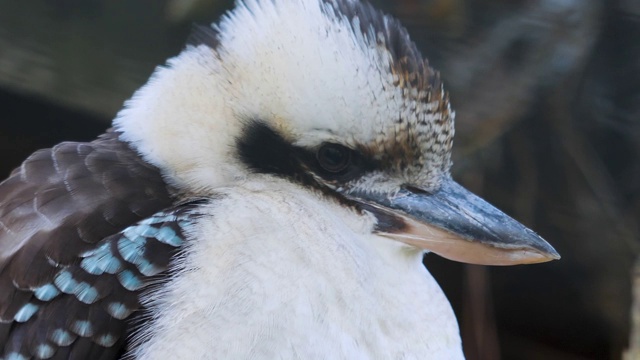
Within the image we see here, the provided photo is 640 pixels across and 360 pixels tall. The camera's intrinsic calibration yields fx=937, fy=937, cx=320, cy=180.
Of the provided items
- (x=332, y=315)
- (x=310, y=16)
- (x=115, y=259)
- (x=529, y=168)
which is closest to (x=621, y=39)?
(x=529, y=168)

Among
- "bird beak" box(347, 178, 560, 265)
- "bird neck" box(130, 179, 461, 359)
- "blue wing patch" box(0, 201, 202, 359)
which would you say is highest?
"bird beak" box(347, 178, 560, 265)

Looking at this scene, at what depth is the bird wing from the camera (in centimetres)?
100

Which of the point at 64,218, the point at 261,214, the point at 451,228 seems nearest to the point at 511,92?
the point at 451,228

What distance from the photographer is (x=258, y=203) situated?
1067 mm

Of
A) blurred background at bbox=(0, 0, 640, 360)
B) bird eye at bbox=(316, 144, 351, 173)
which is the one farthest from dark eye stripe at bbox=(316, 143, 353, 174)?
blurred background at bbox=(0, 0, 640, 360)

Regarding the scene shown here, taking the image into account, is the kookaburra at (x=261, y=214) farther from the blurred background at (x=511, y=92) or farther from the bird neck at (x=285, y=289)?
the blurred background at (x=511, y=92)

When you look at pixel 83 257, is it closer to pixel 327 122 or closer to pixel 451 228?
pixel 327 122

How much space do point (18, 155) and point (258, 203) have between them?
1.17 meters

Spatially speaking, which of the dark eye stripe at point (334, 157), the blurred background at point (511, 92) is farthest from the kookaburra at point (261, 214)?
the blurred background at point (511, 92)

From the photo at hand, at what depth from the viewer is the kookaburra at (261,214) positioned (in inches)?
39.5

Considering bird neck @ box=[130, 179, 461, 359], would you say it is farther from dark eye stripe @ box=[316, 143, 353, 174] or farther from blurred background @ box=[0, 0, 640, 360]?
blurred background @ box=[0, 0, 640, 360]

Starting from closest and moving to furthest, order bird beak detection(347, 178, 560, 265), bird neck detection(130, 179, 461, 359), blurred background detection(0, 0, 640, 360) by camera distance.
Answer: bird neck detection(130, 179, 461, 359), bird beak detection(347, 178, 560, 265), blurred background detection(0, 0, 640, 360)

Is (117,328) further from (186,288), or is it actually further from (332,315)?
(332,315)

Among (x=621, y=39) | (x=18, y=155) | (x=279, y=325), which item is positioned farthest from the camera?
(x=18, y=155)
